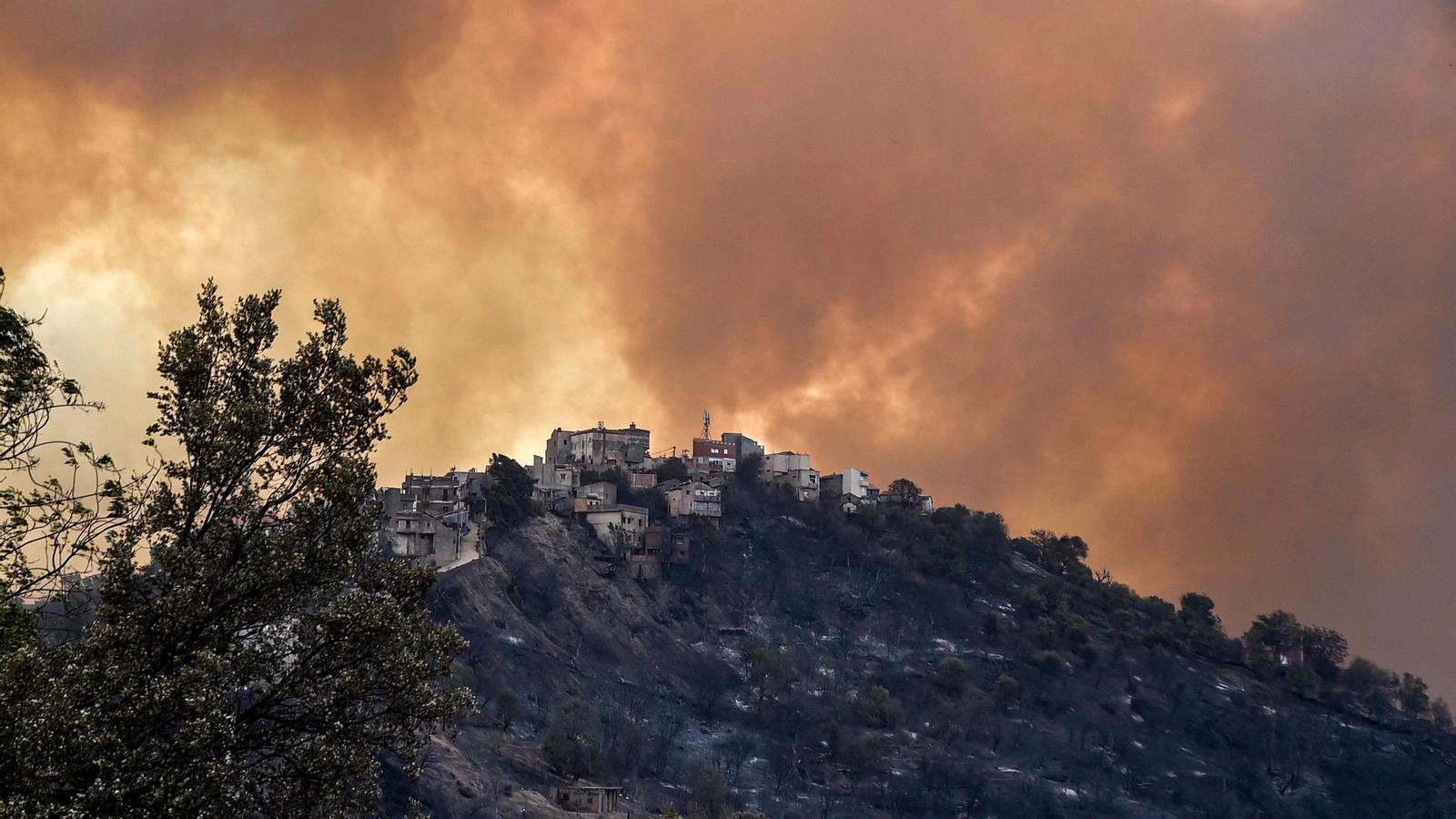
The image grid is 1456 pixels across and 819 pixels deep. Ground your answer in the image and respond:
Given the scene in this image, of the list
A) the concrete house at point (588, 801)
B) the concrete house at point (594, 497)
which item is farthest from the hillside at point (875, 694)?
the concrete house at point (594, 497)

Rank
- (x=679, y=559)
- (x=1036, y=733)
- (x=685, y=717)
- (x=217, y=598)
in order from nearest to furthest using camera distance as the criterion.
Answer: (x=217, y=598)
(x=685, y=717)
(x=1036, y=733)
(x=679, y=559)

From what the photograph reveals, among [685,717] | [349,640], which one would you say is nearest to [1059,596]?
[685,717]

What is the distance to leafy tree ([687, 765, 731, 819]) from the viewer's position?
110 metres

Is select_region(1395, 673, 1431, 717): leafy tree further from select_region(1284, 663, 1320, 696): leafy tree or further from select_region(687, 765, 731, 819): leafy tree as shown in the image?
select_region(687, 765, 731, 819): leafy tree

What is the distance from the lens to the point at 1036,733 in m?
154

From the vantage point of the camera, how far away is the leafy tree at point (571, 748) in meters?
110

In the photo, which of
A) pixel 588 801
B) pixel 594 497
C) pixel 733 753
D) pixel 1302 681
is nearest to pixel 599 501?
pixel 594 497

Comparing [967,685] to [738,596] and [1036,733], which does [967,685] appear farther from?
[738,596]

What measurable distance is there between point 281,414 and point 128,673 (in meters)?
6.50

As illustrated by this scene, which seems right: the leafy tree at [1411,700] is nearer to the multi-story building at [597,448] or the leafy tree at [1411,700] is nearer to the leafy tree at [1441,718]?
the leafy tree at [1441,718]

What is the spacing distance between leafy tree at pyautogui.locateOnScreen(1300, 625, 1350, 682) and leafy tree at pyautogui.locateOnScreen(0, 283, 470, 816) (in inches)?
8107

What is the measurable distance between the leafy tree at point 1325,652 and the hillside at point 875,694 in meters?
3.83

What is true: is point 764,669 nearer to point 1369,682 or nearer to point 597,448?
point 597,448

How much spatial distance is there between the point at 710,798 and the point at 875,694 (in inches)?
1680
